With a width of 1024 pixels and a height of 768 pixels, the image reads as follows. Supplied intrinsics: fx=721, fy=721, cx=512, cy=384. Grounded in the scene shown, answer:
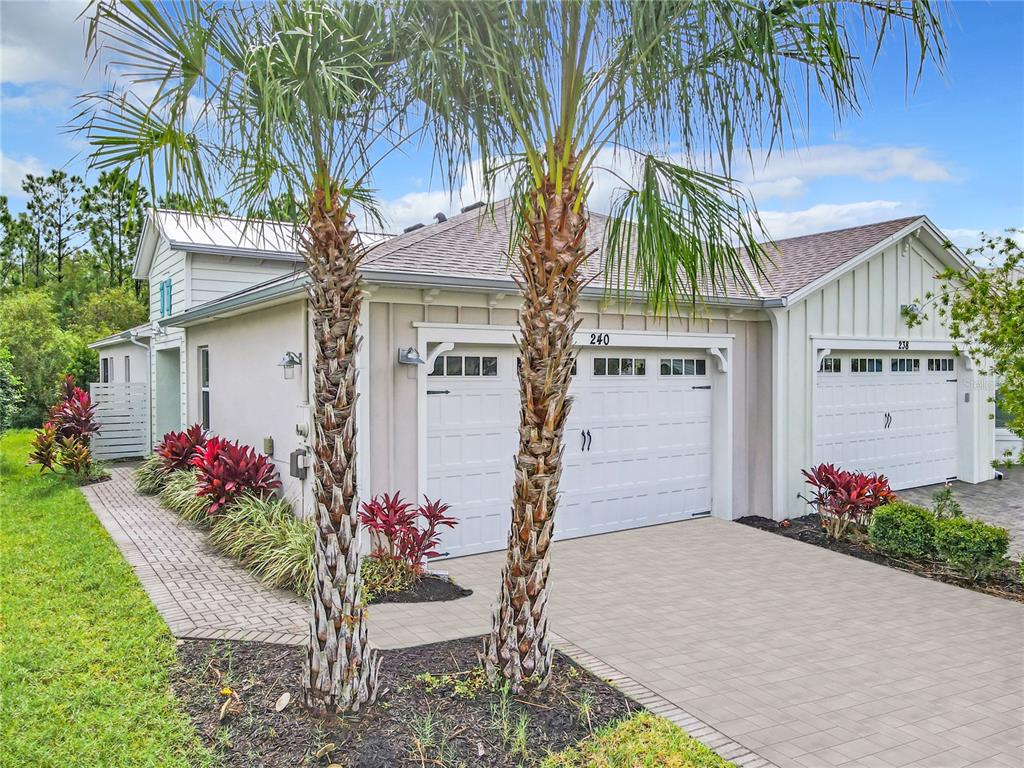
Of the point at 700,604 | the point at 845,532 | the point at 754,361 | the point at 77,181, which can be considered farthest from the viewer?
the point at 77,181

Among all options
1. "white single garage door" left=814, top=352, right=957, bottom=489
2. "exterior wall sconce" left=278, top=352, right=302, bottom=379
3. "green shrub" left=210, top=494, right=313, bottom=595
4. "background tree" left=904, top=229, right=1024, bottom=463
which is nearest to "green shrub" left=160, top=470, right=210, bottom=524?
"green shrub" left=210, top=494, right=313, bottom=595

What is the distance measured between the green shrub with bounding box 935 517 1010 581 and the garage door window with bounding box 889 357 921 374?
196 inches

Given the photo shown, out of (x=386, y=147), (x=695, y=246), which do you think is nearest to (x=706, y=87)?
(x=695, y=246)

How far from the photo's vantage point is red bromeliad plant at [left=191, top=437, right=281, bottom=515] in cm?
904

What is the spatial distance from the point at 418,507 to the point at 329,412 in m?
3.79

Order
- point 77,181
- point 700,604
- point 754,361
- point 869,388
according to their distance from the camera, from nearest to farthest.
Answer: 1. point 700,604
2. point 754,361
3. point 869,388
4. point 77,181

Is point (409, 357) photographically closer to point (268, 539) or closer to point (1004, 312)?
point (268, 539)

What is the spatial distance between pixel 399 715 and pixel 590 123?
3.81 m

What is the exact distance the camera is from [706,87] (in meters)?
4.20

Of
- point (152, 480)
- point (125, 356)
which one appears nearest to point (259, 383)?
point (152, 480)

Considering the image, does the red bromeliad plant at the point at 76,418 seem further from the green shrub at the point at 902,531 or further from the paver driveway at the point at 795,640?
the green shrub at the point at 902,531

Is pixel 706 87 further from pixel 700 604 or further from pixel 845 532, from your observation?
pixel 845 532

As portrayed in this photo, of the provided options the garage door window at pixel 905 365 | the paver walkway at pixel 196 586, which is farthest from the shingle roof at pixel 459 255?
the garage door window at pixel 905 365

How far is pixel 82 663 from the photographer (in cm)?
511
